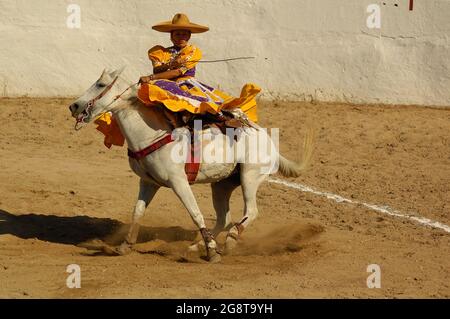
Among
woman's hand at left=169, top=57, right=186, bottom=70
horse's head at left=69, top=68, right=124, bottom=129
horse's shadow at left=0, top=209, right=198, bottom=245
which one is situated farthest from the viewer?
horse's shadow at left=0, top=209, right=198, bottom=245

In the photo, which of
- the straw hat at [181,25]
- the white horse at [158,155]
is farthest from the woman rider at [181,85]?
the white horse at [158,155]

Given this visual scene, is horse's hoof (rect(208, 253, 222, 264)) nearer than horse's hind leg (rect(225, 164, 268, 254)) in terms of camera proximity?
Yes

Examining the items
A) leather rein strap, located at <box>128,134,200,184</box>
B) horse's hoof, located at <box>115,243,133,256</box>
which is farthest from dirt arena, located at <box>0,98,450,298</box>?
leather rein strap, located at <box>128,134,200,184</box>

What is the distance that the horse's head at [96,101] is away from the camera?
859 cm

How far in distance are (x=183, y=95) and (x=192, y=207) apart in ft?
3.29

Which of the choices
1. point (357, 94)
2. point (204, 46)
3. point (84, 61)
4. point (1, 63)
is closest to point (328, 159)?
point (357, 94)

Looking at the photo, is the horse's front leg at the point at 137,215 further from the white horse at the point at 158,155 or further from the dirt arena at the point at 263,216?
the dirt arena at the point at 263,216

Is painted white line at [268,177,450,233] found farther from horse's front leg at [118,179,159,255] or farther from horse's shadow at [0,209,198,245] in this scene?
horse's front leg at [118,179,159,255]

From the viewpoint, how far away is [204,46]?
1427cm

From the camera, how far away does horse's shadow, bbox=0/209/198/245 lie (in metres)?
9.83

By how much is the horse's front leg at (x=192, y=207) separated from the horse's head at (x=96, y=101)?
0.89 m

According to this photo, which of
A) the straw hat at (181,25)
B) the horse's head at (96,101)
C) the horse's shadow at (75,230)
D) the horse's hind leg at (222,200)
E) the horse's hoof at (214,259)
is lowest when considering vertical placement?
the horse's shadow at (75,230)

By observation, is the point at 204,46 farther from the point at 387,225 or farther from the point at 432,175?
the point at 387,225

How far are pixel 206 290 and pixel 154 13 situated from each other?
7.45m
